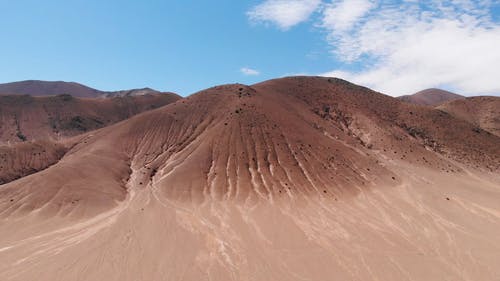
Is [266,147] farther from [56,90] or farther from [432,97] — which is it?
[56,90]

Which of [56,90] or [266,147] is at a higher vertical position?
[56,90]

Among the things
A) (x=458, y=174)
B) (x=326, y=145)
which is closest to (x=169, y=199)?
(x=326, y=145)

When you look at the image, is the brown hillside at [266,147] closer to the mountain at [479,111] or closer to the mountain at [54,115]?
the mountain at [479,111]

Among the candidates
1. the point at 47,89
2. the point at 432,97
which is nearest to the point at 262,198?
the point at 432,97

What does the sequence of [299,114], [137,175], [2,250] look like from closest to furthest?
[2,250], [137,175], [299,114]

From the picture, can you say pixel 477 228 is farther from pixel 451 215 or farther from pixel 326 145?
pixel 326 145

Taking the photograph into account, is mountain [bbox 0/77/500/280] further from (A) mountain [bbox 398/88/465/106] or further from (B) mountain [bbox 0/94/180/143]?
(A) mountain [bbox 398/88/465/106]

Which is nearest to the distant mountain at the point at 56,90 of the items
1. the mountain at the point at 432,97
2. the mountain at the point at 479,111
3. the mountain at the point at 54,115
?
the mountain at the point at 54,115
